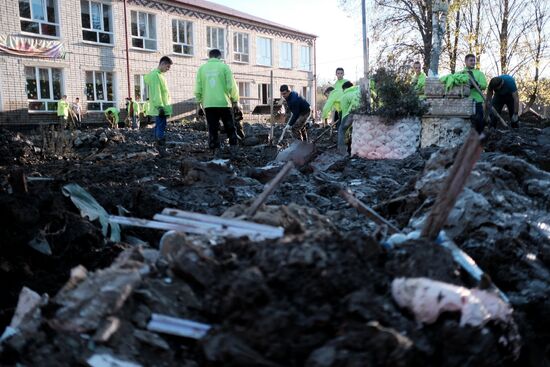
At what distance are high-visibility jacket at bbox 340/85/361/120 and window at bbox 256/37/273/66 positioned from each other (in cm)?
2177

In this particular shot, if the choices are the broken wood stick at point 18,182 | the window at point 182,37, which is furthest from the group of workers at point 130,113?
the broken wood stick at point 18,182

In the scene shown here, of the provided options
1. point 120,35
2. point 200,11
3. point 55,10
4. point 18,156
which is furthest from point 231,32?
point 18,156

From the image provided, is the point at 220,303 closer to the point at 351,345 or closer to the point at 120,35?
the point at 351,345

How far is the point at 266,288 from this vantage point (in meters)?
1.71

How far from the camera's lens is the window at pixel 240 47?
2932 centimetres

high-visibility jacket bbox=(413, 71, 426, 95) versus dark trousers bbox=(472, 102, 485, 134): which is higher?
high-visibility jacket bbox=(413, 71, 426, 95)

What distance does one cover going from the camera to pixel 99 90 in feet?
73.4

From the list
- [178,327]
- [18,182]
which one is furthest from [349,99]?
[178,327]

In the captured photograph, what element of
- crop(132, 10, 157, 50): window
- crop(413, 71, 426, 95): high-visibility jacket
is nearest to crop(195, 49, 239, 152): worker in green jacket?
crop(413, 71, 426, 95): high-visibility jacket

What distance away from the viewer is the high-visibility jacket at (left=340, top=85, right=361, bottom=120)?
939cm

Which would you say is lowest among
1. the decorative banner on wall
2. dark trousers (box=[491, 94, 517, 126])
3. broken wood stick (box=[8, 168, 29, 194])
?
broken wood stick (box=[8, 168, 29, 194])

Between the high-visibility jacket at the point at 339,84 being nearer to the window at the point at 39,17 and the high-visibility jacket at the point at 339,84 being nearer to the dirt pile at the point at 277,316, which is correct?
the dirt pile at the point at 277,316

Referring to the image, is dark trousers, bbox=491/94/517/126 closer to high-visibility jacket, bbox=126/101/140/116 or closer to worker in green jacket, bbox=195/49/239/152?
worker in green jacket, bbox=195/49/239/152

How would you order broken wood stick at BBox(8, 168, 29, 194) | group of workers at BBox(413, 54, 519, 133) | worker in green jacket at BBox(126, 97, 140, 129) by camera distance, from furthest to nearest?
worker in green jacket at BBox(126, 97, 140, 129), group of workers at BBox(413, 54, 519, 133), broken wood stick at BBox(8, 168, 29, 194)
